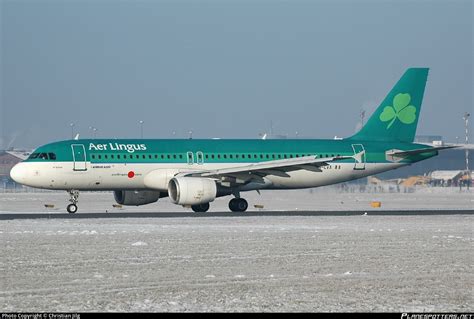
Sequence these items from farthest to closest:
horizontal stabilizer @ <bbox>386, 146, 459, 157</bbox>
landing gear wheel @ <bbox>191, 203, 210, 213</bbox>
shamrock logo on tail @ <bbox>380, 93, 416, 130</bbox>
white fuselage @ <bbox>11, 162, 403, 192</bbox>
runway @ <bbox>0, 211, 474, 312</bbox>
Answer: shamrock logo on tail @ <bbox>380, 93, 416, 130</bbox> < horizontal stabilizer @ <bbox>386, 146, 459, 157</bbox> < landing gear wheel @ <bbox>191, 203, 210, 213</bbox> < white fuselage @ <bbox>11, 162, 403, 192</bbox> < runway @ <bbox>0, 211, 474, 312</bbox>

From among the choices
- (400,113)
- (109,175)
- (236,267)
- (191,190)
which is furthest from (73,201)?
(236,267)

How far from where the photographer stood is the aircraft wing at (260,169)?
150 ft

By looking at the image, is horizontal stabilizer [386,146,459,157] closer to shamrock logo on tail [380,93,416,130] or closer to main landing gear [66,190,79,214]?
shamrock logo on tail [380,93,416,130]

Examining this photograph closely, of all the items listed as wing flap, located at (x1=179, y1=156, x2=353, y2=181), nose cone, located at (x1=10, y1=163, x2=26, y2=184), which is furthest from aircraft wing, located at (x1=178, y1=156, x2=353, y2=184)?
nose cone, located at (x1=10, y1=163, x2=26, y2=184)

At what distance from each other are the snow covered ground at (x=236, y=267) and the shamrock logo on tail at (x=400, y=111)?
17.3m

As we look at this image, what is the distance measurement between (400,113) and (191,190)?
49.0 feet

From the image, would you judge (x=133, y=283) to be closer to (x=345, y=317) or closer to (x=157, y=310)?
(x=157, y=310)

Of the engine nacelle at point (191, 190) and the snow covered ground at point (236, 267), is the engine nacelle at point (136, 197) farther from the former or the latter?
the snow covered ground at point (236, 267)

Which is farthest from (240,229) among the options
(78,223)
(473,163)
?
(473,163)

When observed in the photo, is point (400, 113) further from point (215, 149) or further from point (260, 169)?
point (215, 149)

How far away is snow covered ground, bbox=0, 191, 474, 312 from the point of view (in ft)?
54.3

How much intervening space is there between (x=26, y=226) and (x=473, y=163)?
122505 millimetres

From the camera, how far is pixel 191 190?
143 feet

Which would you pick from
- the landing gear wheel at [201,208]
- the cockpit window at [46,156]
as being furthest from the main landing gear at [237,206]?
the cockpit window at [46,156]
